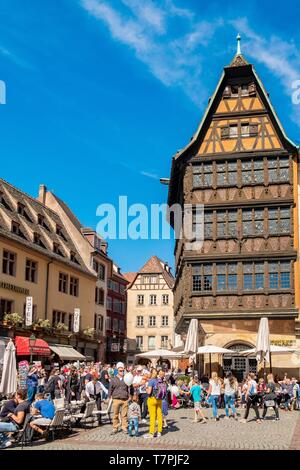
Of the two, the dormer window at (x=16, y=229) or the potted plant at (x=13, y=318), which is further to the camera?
the dormer window at (x=16, y=229)

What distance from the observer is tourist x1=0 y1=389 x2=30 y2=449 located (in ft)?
43.7

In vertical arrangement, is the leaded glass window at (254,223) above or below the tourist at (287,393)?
above

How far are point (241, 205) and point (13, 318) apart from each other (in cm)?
1375

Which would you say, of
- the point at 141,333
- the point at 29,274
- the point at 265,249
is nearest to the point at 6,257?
the point at 29,274

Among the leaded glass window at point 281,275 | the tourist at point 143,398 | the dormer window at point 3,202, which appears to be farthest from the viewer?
the dormer window at point 3,202

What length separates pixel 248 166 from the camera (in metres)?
33.9

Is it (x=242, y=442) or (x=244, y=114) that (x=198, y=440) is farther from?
(x=244, y=114)

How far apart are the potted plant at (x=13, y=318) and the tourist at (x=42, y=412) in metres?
17.4

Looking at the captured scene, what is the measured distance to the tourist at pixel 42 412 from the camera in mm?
14055

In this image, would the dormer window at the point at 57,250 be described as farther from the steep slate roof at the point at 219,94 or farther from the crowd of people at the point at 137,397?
the crowd of people at the point at 137,397

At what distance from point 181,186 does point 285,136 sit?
23.2 ft

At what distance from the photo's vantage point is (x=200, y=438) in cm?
1508

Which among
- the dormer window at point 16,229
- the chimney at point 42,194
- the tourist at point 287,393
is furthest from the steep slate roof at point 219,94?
the chimney at point 42,194
